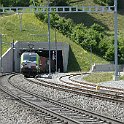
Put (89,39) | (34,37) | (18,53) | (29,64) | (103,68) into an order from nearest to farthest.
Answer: (29,64) → (18,53) → (103,68) → (34,37) → (89,39)

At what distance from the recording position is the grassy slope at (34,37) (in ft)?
290

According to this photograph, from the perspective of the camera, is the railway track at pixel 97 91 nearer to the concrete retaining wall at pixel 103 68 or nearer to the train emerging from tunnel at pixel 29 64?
the train emerging from tunnel at pixel 29 64

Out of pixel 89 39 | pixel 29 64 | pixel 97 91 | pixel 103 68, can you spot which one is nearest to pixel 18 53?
pixel 103 68

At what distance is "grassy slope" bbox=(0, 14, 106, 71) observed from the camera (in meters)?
88.4

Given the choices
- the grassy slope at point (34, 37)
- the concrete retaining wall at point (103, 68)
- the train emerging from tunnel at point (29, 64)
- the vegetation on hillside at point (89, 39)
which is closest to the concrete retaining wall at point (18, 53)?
the grassy slope at point (34, 37)

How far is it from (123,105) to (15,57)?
65.2 meters

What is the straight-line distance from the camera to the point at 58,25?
105m

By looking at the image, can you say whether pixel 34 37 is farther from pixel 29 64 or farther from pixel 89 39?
pixel 29 64

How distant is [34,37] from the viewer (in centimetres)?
9538

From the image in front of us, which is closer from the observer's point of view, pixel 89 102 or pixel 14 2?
pixel 89 102

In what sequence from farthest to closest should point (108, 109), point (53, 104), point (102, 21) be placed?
point (102, 21)
point (53, 104)
point (108, 109)

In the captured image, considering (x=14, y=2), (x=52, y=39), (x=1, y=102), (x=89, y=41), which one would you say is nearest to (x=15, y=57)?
(x=52, y=39)

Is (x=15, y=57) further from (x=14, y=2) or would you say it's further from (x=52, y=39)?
(x=14, y=2)

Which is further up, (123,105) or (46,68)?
(123,105)
